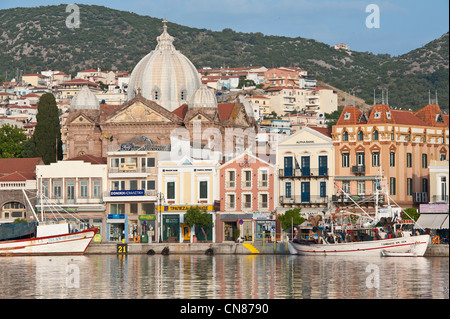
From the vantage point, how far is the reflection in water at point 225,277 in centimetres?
4978

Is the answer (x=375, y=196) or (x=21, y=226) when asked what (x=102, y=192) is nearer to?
(x=21, y=226)

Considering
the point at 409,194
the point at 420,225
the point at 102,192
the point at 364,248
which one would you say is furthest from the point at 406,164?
the point at 102,192

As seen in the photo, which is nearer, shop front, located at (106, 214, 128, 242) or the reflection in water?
the reflection in water

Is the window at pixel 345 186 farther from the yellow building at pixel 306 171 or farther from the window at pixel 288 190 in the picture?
the window at pixel 288 190

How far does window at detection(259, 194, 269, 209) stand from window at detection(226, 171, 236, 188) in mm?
2621

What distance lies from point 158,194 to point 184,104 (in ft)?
88.1

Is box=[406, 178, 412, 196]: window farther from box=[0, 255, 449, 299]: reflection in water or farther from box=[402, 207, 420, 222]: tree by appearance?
box=[0, 255, 449, 299]: reflection in water

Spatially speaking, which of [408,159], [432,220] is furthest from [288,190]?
[432,220]

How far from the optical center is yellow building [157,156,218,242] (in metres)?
96.2

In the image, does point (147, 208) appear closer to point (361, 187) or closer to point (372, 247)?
point (361, 187)

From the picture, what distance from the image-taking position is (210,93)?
11781 cm

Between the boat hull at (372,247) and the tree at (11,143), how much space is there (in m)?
53.2

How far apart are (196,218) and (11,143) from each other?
40.4m

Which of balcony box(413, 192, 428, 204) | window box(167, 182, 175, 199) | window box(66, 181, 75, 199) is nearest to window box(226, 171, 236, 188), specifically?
window box(167, 182, 175, 199)
